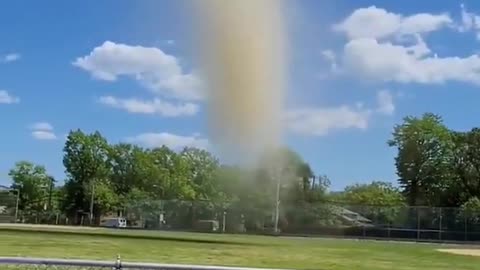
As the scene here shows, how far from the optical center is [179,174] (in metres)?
92.1

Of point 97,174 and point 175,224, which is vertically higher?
point 97,174

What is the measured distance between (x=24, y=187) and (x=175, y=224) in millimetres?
43010

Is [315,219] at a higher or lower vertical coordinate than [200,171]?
lower

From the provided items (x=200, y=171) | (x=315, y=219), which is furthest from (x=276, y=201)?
(x=200, y=171)

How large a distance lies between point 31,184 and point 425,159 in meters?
51.5

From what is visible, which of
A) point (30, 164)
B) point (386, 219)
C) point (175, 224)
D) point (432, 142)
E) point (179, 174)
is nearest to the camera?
point (386, 219)

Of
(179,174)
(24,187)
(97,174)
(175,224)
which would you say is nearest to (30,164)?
(24,187)

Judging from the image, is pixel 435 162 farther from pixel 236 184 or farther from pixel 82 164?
pixel 82 164

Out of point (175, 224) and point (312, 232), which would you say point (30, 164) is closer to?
point (175, 224)

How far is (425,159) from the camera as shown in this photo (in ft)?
262

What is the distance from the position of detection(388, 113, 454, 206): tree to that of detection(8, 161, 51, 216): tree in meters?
46.0

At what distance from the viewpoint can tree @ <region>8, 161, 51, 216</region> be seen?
94.9 metres

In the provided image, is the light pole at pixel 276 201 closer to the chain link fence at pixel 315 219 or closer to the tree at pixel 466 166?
the chain link fence at pixel 315 219

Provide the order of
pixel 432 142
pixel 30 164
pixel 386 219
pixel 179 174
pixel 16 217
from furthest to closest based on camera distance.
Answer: pixel 30 164 < pixel 179 174 < pixel 432 142 < pixel 16 217 < pixel 386 219
